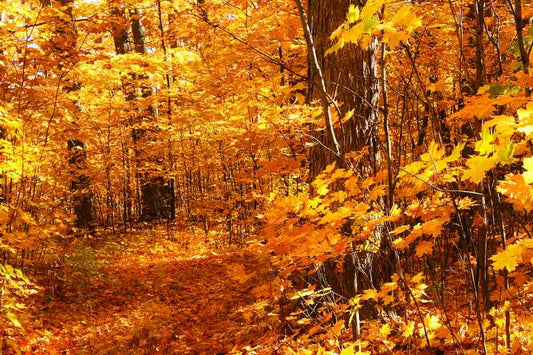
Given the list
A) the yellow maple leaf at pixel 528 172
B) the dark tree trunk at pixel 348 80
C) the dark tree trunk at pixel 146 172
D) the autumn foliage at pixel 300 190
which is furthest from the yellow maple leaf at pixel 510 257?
the dark tree trunk at pixel 146 172

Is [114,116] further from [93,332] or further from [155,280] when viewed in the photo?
[93,332]

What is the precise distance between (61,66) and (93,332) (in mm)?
4776

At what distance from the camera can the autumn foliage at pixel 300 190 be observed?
2545 millimetres

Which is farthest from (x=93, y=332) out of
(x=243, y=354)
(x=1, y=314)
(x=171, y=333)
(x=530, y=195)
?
(x=530, y=195)

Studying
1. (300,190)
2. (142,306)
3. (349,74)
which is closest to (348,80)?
(349,74)

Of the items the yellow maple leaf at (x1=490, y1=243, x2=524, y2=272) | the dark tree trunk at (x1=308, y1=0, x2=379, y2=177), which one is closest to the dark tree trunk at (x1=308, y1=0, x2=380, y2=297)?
the dark tree trunk at (x1=308, y1=0, x2=379, y2=177)

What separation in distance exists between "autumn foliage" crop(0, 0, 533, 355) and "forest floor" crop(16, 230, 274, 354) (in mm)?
35

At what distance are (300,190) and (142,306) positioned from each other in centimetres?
316

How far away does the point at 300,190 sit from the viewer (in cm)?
738

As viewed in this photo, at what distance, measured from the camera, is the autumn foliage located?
254 cm

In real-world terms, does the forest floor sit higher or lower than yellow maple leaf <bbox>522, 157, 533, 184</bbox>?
lower

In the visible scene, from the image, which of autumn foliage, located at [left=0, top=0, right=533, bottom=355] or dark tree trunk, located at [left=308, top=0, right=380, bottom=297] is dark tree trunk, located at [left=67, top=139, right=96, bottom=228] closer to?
autumn foliage, located at [left=0, top=0, right=533, bottom=355]

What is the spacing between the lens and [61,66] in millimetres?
7746

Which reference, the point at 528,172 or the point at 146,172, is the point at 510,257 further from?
the point at 146,172
